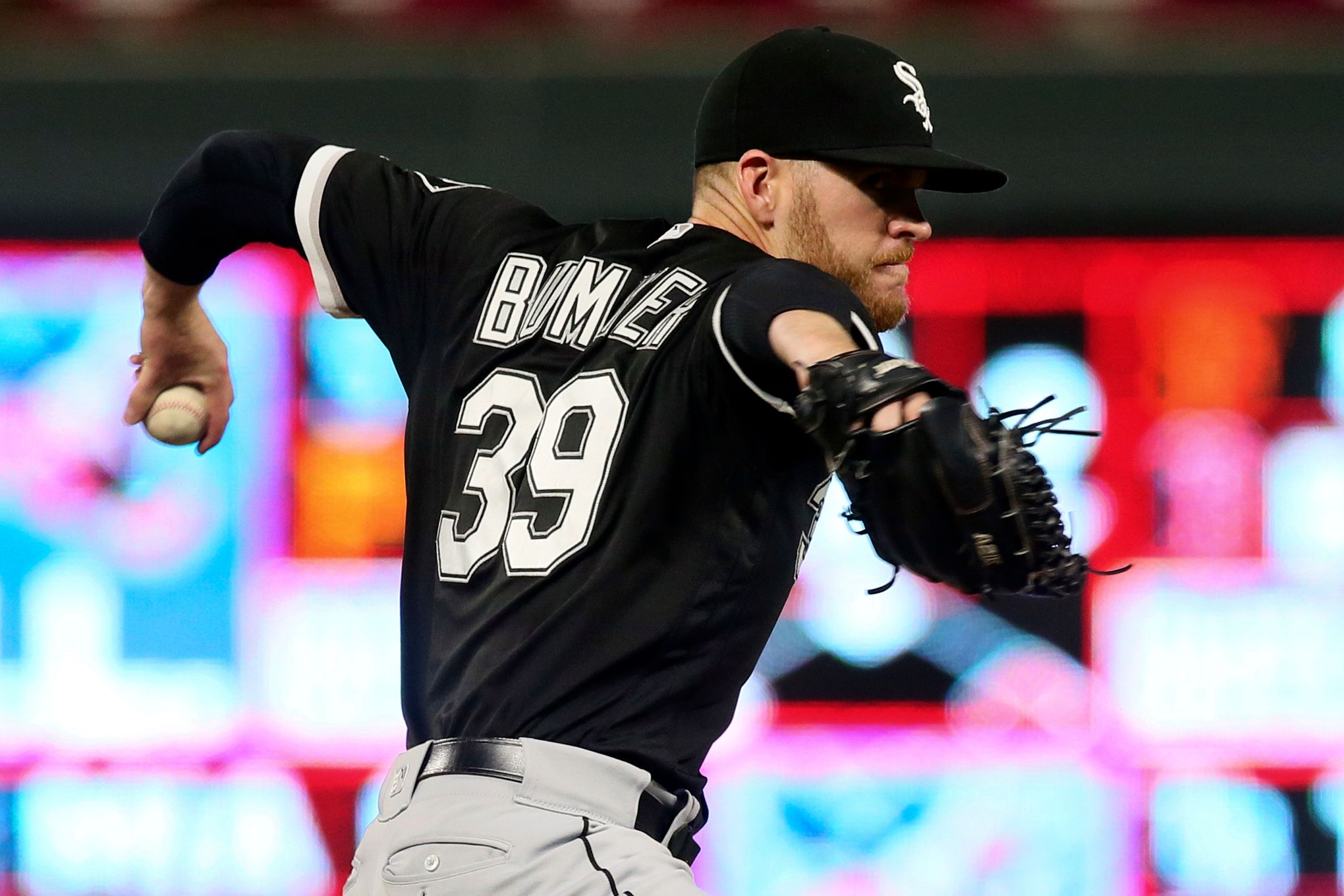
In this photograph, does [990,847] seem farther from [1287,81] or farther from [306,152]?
[306,152]

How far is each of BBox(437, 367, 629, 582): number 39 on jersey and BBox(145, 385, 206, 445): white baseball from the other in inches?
20.0

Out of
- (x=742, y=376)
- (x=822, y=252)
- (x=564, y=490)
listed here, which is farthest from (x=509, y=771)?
(x=822, y=252)

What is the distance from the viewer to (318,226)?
2.13 meters

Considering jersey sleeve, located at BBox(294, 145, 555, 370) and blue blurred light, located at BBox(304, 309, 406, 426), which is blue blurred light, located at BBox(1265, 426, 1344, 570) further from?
jersey sleeve, located at BBox(294, 145, 555, 370)

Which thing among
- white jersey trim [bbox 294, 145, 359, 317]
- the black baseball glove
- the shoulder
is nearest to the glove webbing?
the black baseball glove

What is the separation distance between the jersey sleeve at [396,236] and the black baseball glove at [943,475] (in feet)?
2.11

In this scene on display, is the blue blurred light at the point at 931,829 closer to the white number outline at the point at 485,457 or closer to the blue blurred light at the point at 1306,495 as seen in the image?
the blue blurred light at the point at 1306,495

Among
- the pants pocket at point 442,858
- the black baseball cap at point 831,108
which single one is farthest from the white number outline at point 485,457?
the black baseball cap at point 831,108

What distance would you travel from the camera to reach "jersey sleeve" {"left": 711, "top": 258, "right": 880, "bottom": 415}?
1.51 m

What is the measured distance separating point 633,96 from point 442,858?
341cm

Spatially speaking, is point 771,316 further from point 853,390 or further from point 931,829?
point 931,829

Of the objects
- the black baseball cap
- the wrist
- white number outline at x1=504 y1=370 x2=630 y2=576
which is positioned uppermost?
the black baseball cap

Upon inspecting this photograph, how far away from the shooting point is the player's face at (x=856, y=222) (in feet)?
6.19

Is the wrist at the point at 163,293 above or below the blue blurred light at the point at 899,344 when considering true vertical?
above
